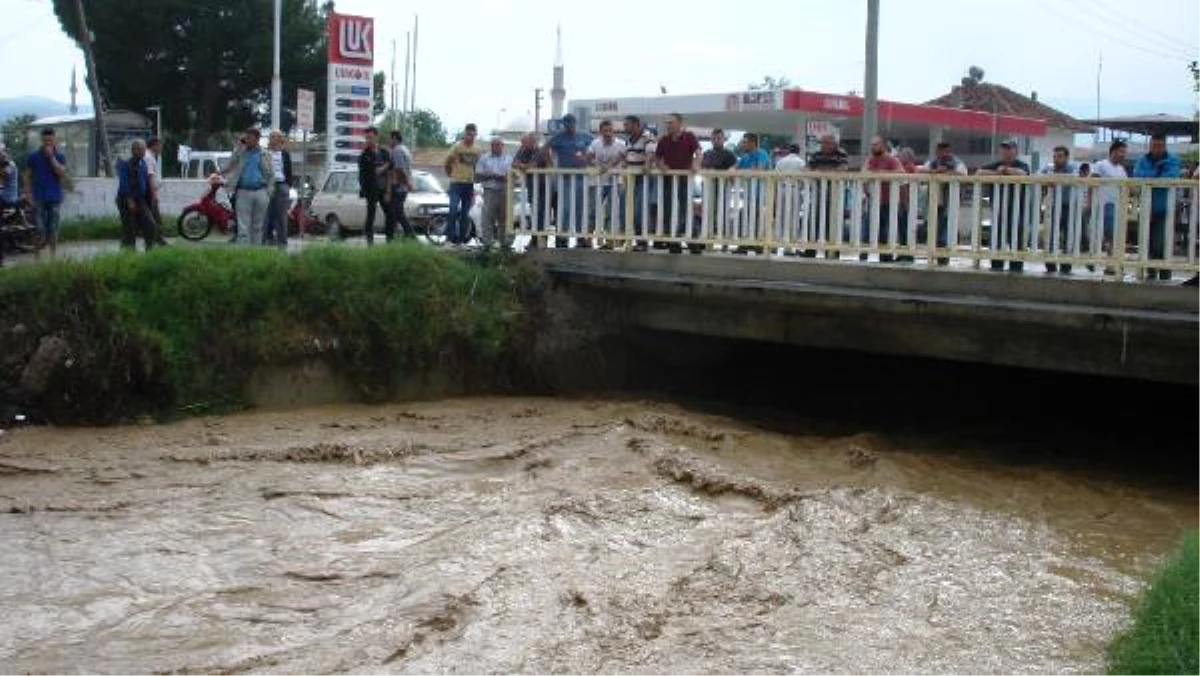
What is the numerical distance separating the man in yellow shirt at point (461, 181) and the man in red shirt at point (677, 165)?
2.94 metres

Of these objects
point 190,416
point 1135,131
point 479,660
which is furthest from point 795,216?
point 1135,131

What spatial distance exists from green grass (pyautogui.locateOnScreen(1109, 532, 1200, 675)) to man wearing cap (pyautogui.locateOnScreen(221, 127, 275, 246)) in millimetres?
12621

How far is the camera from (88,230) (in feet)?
77.7

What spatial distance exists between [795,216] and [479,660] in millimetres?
7558

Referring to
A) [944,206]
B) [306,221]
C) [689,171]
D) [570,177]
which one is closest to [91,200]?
[306,221]

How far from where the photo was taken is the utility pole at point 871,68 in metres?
18.6

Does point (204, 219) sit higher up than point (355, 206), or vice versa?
point (355, 206)

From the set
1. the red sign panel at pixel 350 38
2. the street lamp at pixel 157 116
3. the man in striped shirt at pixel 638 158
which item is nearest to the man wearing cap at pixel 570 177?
the man in striped shirt at pixel 638 158

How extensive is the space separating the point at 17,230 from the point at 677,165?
9488 mm

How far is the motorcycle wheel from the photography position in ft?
69.5

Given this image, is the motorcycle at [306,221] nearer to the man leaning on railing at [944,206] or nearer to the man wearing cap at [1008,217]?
the man leaning on railing at [944,206]

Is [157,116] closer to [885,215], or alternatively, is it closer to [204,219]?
[204,219]

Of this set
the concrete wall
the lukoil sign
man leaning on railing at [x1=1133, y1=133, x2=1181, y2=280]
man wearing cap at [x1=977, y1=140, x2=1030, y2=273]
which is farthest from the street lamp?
man leaning on railing at [x1=1133, y1=133, x2=1181, y2=280]

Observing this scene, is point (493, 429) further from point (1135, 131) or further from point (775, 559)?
point (1135, 131)
